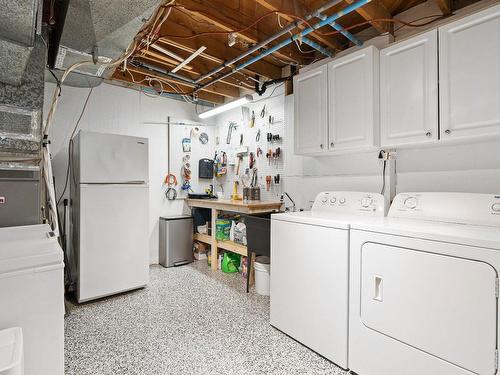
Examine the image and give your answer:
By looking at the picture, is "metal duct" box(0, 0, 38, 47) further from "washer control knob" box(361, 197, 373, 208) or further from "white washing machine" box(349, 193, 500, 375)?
"washer control knob" box(361, 197, 373, 208)

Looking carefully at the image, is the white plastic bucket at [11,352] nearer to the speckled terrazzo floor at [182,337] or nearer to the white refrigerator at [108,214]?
the speckled terrazzo floor at [182,337]

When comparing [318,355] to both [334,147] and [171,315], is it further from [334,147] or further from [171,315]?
[334,147]

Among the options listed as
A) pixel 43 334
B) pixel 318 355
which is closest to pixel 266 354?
pixel 318 355

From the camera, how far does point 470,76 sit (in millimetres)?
1678

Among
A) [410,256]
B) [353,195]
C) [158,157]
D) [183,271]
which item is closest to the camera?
Answer: [410,256]

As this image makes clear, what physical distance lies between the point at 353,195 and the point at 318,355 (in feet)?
4.23

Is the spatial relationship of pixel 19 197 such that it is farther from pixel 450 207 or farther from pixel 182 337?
pixel 450 207

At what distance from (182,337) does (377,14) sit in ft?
10.0

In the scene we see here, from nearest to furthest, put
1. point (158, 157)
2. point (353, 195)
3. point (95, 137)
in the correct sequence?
point (353, 195) < point (95, 137) < point (158, 157)

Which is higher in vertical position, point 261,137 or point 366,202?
point 261,137

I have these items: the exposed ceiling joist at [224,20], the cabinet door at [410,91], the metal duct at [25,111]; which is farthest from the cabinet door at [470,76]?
the metal duct at [25,111]

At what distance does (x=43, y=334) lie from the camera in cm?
108

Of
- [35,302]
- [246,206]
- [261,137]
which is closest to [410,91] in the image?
[246,206]

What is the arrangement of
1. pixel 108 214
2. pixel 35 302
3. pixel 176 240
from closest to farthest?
pixel 35 302 → pixel 108 214 → pixel 176 240
